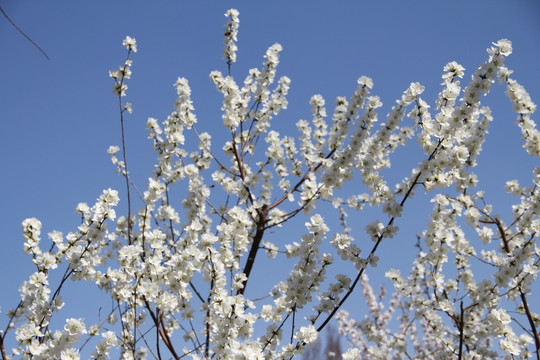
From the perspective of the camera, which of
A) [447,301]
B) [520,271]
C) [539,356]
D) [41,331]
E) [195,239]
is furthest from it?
[447,301]

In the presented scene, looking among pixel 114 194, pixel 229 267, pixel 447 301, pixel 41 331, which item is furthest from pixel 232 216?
pixel 447 301

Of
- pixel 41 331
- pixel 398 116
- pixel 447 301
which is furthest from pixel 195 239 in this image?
Result: pixel 447 301

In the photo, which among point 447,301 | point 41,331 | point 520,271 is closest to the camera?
point 41,331

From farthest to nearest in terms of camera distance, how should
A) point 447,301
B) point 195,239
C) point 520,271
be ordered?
point 447,301 < point 520,271 < point 195,239

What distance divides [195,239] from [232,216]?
49 cm

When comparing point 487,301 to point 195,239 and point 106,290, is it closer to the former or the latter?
point 195,239

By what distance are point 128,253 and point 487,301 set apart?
3.85 m

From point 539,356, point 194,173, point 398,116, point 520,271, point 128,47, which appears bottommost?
point 539,356

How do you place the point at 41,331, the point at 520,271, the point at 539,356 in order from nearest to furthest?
the point at 41,331 < the point at 539,356 < the point at 520,271

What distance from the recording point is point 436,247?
4.51 metres

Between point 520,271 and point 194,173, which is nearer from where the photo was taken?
point 520,271

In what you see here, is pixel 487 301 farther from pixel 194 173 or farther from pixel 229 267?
pixel 194 173

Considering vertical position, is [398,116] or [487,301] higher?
[398,116]

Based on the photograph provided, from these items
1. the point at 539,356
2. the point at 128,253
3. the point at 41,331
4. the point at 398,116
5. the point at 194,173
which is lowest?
the point at 539,356
